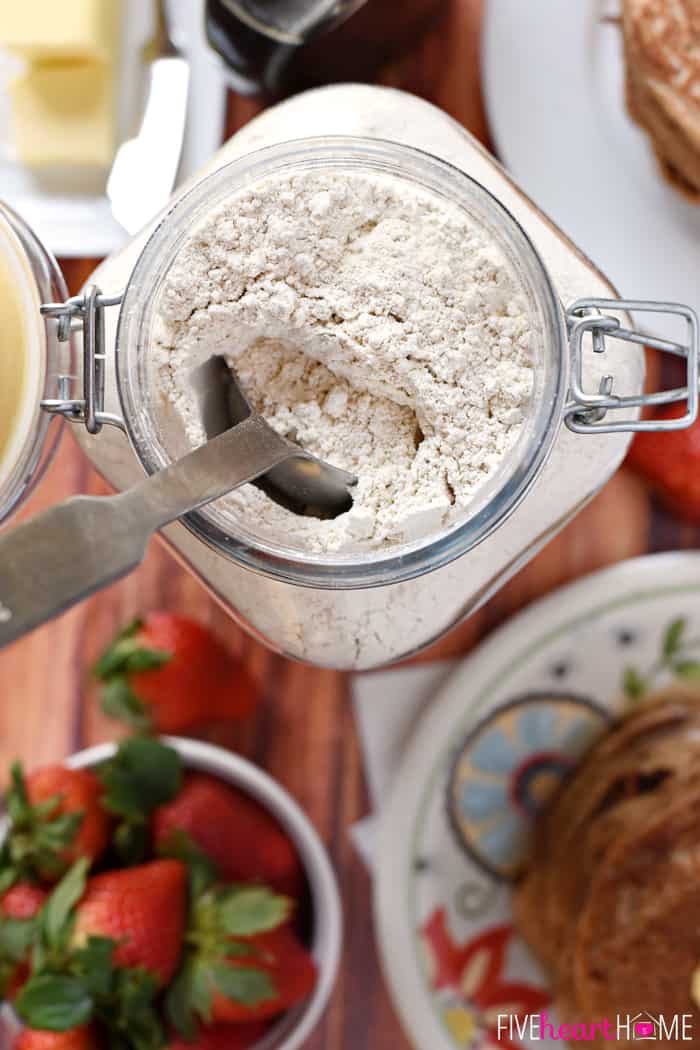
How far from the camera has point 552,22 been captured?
3.41 feet

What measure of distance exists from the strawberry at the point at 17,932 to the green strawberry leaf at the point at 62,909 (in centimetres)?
3

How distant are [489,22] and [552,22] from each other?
0.07 metres

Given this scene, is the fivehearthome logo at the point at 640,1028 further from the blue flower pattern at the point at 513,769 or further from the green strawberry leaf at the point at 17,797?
the green strawberry leaf at the point at 17,797

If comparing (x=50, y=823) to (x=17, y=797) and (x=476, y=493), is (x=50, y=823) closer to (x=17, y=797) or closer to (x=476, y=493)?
(x=17, y=797)

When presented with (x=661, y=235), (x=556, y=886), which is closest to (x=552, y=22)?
(x=661, y=235)

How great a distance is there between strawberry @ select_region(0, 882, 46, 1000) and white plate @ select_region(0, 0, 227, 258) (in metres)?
0.61

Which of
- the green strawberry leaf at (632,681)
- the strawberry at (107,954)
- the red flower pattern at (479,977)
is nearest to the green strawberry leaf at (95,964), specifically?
the strawberry at (107,954)

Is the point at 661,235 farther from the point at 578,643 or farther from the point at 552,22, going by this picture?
the point at 578,643

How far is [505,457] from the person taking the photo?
63cm

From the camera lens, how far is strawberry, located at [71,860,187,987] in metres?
0.94

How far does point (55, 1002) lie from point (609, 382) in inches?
27.1

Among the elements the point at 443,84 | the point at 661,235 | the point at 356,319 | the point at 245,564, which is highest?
the point at 443,84

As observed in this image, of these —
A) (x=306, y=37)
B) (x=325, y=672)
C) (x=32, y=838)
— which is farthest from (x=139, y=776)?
(x=306, y=37)

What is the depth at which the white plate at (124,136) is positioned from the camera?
1.02 meters
